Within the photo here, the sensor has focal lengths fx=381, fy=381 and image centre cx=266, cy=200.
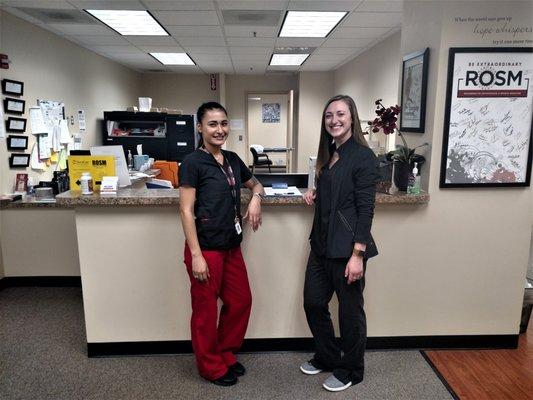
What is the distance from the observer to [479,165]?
79.5 inches

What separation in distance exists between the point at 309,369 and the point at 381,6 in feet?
9.48

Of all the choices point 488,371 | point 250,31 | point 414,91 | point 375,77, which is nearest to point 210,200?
point 414,91

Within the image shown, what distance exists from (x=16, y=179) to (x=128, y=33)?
1946 millimetres

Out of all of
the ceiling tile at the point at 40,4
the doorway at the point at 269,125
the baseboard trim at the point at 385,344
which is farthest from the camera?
the doorway at the point at 269,125

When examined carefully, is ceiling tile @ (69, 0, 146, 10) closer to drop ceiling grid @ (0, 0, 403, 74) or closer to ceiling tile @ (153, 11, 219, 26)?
drop ceiling grid @ (0, 0, 403, 74)

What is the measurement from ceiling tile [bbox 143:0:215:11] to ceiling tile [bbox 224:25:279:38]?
648 millimetres

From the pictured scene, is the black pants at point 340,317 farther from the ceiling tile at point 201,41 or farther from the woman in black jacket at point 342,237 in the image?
the ceiling tile at point 201,41

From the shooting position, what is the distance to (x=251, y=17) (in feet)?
11.7

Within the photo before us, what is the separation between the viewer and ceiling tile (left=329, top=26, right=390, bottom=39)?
3.96m

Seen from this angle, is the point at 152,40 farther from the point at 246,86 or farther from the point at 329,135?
the point at 246,86

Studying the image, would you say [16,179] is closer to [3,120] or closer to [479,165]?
[3,120]

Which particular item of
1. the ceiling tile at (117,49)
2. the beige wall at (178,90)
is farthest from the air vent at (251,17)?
the beige wall at (178,90)

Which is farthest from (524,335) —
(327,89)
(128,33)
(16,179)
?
(327,89)

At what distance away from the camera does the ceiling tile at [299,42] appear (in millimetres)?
4504
